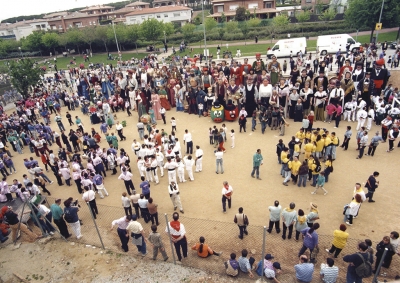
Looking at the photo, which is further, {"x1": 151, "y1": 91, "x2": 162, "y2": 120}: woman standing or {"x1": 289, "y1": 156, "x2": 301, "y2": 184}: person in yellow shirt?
{"x1": 151, "y1": 91, "x2": 162, "y2": 120}: woman standing

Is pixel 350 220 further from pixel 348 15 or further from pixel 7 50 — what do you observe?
pixel 7 50

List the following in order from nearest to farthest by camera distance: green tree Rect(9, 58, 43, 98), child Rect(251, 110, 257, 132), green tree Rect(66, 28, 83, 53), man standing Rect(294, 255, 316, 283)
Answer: man standing Rect(294, 255, 316, 283) → child Rect(251, 110, 257, 132) → green tree Rect(9, 58, 43, 98) → green tree Rect(66, 28, 83, 53)

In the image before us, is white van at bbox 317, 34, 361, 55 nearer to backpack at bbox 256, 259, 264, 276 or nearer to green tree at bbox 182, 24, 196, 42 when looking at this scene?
backpack at bbox 256, 259, 264, 276

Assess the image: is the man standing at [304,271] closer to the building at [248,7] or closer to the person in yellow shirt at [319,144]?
the person in yellow shirt at [319,144]

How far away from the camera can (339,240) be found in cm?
721

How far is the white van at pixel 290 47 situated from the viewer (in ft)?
92.9

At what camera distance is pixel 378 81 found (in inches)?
649

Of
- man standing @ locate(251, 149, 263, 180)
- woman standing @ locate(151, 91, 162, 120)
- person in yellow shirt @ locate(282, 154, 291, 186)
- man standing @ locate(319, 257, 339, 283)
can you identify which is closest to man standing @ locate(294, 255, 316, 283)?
man standing @ locate(319, 257, 339, 283)

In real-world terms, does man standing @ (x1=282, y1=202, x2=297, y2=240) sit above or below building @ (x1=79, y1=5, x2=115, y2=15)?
below

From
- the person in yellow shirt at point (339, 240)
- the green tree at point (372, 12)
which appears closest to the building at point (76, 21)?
the green tree at point (372, 12)

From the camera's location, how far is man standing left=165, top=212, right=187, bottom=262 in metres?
7.39

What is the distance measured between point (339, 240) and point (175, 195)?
16.5ft

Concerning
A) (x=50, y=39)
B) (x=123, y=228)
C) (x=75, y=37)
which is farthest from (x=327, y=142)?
(x=50, y=39)

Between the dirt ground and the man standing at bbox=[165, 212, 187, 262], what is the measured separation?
91 centimetres
